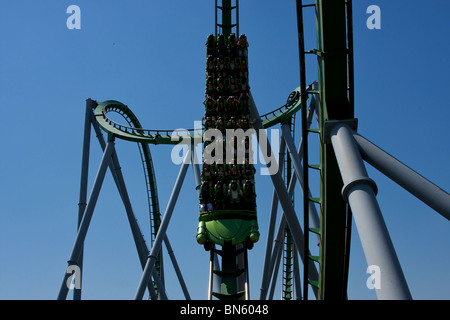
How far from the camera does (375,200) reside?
538 cm

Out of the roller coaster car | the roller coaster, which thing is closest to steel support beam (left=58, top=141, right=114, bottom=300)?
the roller coaster

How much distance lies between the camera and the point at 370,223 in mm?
5062

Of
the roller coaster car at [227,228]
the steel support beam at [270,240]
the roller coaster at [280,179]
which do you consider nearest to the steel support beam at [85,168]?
the roller coaster at [280,179]

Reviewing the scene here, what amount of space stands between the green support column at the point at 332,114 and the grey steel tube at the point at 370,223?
2.89 feet

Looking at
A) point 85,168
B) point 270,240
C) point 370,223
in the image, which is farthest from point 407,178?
point 85,168

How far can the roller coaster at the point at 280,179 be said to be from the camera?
560 cm

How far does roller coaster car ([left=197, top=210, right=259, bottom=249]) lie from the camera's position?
37.7 feet

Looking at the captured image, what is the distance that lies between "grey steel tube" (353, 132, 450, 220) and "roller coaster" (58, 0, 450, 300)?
0.04 feet

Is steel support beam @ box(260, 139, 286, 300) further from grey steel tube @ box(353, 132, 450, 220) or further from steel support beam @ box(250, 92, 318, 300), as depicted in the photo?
grey steel tube @ box(353, 132, 450, 220)

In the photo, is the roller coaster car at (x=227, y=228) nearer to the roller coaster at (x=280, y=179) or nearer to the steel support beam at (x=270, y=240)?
the roller coaster at (x=280, y=179)

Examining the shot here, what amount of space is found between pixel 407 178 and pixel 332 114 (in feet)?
5.59
